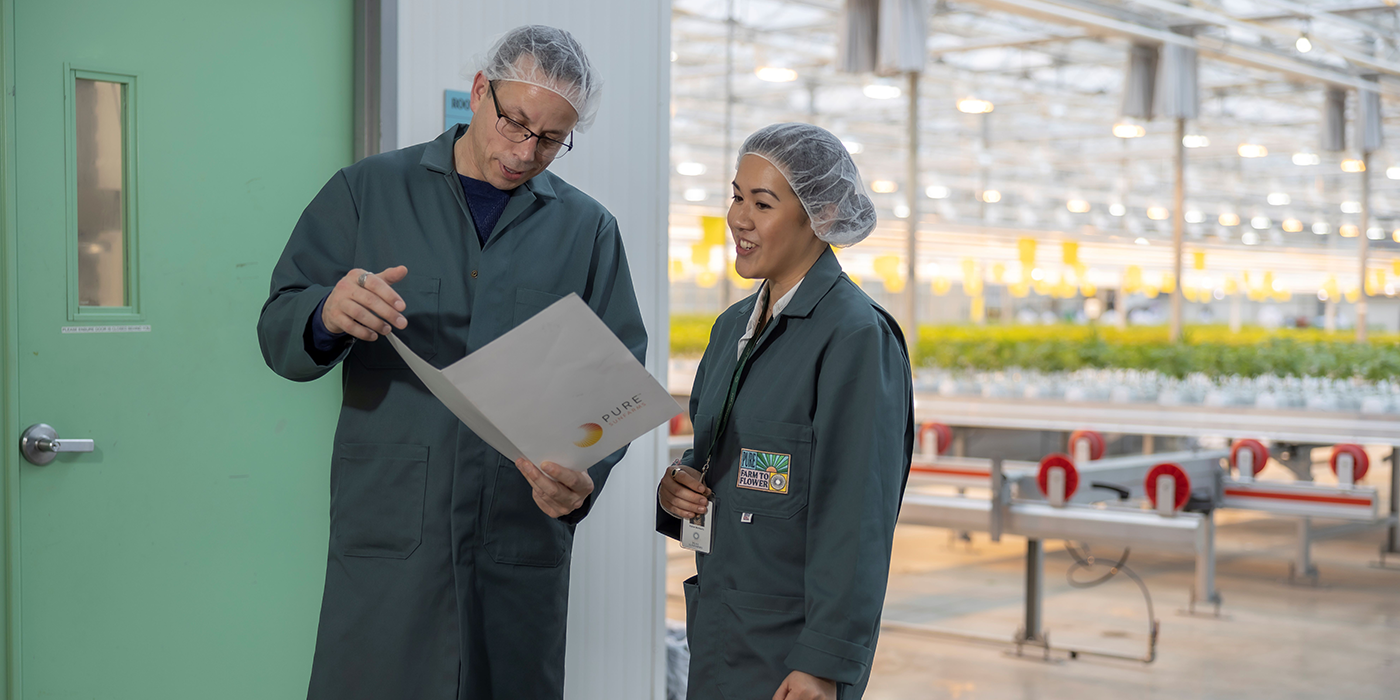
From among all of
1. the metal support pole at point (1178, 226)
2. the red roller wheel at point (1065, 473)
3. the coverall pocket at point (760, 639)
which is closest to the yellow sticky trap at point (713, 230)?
the metal support pole at point (1178, 226)

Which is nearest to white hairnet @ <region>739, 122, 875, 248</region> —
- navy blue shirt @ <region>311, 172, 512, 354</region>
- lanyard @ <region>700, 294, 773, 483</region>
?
lanyard @ <region>700, 294, 773, 483</region>

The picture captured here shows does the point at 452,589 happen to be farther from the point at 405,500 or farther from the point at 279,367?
the point at 279,367

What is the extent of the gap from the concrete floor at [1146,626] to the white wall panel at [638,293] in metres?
1.79

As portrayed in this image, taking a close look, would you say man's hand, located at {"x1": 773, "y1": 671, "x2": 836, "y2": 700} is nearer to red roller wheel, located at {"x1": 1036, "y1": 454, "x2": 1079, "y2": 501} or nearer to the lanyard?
the lanyard

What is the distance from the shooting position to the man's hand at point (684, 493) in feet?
5.45

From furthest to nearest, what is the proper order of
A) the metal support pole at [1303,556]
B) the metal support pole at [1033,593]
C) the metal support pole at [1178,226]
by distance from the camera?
the metal support pole at [1178,226] < the metal support pole at [1303,556] < the metal support pole at [1033,593]

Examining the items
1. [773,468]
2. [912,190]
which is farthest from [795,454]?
[912,190]

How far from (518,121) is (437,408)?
0.45 meters

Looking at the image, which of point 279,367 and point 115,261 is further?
point 115,261

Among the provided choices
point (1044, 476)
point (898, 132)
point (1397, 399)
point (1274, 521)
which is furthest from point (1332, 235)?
point (1044, 476)

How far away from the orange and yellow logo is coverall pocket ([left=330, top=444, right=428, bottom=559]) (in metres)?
0.26

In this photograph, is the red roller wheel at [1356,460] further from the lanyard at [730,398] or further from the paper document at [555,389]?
the paper document at [555,389]

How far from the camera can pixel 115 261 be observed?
2074mm

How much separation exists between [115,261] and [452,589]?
1.03 meters
